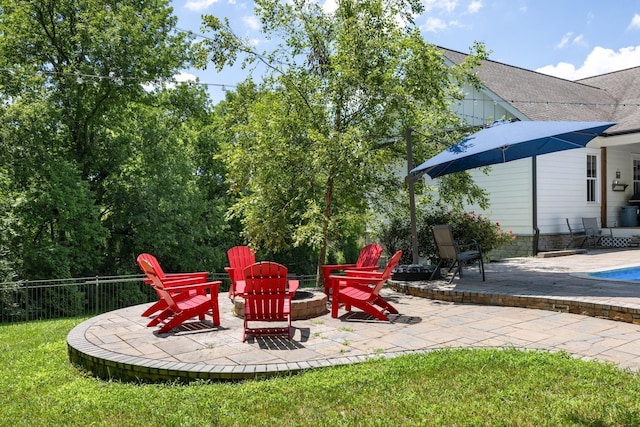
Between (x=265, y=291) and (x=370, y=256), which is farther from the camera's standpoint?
(x=370, y=256)

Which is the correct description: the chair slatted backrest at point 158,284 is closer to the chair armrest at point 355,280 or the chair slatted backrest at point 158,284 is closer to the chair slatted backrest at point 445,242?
the chair armrest at point 355,280

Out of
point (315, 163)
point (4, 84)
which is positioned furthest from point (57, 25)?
point (315, 163)

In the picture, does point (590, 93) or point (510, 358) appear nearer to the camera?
point (510, 358)

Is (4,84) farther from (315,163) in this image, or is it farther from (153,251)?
(315,163)

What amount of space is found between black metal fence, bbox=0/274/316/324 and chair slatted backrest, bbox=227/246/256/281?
338cm

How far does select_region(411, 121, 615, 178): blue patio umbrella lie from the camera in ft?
24.3

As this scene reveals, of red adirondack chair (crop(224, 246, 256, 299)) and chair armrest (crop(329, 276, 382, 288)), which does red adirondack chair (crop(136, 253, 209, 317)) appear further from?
chair armrest (crop(329, 276, 382, 288))

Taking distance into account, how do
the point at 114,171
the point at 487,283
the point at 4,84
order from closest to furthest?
the point at 487,283 < the point at 4,84 < the point at 114,171

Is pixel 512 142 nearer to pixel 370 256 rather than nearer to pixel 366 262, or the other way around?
pixel 370 256

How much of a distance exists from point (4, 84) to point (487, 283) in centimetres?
1375

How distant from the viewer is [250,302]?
5324 millimetres

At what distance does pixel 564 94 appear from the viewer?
18703mm

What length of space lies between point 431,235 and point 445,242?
10.6 ft

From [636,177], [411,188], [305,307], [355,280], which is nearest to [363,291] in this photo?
[355,280]
